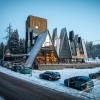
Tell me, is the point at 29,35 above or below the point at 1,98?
above

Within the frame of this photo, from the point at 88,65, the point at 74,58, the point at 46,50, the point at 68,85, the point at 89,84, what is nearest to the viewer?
the point at 89,84

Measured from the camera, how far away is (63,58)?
55.5 metres

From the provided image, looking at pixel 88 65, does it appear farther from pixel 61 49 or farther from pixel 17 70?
pixel 17 70

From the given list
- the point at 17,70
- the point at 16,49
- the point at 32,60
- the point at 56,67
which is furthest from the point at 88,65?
the point at 16,49

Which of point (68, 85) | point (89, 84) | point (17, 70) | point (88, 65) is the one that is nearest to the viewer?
point (89, 84)

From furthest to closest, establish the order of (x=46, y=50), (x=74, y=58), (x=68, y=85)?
1. (x=74, y=58)
2. (x=46, y=50)
3. (x=68, y=85)

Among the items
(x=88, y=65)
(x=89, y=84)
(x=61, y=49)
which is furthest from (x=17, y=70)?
(x=89, y=84)

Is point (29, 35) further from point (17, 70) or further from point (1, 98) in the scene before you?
point (1, 98)

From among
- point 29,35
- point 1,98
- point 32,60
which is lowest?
point 1,98

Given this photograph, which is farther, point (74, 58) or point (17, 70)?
point (74, 58)

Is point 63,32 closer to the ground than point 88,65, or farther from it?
farther from it

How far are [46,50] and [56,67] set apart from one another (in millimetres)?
5962

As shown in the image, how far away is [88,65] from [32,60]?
16127 millimetres

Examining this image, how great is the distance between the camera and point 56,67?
45.5m
